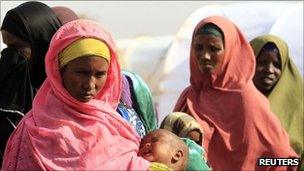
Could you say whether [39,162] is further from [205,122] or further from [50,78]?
[205,122]

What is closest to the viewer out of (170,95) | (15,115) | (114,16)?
(15,115)

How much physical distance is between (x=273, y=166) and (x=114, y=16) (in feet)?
45.5

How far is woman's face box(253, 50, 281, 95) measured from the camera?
6.70 m

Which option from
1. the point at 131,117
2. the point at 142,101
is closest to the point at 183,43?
the point at 142,101

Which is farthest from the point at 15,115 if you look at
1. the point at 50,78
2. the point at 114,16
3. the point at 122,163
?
the point at 114,16

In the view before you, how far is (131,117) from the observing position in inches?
180

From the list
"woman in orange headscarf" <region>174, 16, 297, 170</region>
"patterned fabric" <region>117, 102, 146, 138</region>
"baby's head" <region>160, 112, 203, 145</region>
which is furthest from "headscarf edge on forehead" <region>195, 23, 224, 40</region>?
"patterned fabric" <region>117, 102, 146, 138</region>

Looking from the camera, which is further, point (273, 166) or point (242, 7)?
point (242, 7)

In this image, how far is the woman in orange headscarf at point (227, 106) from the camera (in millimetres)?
5832

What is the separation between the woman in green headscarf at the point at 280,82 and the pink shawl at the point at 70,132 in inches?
106

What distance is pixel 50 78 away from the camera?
404 cm

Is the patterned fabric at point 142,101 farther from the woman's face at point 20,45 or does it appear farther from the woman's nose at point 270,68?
the woman's nose at point 270,68

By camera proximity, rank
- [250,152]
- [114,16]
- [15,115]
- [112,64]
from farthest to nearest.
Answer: [114,16], [250,152], [15,115], [112,64]

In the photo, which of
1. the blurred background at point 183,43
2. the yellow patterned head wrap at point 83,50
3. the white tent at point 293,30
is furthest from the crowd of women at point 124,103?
the blurred background at point 183,43
